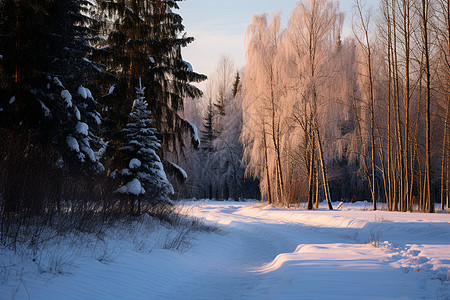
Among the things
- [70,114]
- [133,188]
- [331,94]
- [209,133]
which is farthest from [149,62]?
[209,133]

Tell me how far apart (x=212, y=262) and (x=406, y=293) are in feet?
16.4

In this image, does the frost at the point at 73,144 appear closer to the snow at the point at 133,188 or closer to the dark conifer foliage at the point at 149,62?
the snow at the point at 133,188

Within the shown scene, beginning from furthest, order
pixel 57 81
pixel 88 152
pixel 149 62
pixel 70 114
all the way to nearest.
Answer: pixel 149 62
pixel 88 152
pixel 70 114
pixel 57 81

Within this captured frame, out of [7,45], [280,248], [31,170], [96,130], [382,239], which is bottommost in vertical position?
[280,248]

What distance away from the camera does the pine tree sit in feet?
37.2

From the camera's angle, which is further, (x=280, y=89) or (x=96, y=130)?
(x=280, y=89)

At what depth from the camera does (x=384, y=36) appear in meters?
18.1

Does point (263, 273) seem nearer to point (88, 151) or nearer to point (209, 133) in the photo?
point (88, 151)

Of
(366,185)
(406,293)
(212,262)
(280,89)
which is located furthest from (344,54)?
(406,293)

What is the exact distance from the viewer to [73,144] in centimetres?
975

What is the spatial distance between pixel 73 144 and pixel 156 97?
21.5 feet

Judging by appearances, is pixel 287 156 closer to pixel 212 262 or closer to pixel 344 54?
pixel 344 54

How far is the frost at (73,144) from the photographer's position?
9.71 metres

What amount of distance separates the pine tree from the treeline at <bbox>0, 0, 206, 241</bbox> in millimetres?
35
